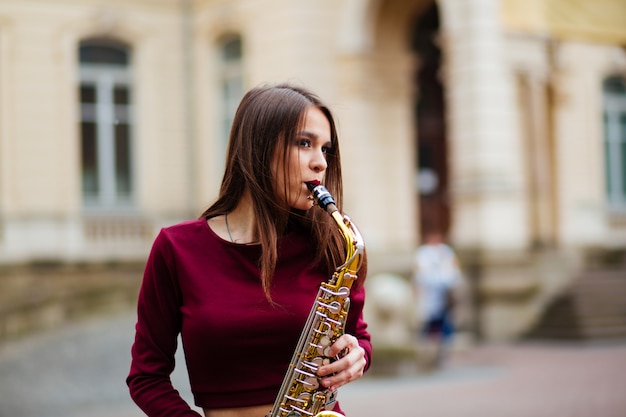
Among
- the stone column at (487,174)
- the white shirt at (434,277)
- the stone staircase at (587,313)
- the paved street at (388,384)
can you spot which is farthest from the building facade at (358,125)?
the paved street at (388,384)

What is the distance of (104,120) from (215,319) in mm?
17707

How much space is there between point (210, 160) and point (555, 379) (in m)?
10.5

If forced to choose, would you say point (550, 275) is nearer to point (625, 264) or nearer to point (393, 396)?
point (625, 264)

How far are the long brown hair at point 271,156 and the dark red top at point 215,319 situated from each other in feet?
0.20

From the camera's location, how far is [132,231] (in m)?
19.8

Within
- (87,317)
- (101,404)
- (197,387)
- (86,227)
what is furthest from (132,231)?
(197,387)

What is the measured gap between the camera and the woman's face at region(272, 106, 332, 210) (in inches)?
112

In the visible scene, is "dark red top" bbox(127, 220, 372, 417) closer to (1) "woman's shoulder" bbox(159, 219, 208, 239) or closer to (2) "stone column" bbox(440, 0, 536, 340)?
(1) "woman's shoulder" bbox(159, 219, 208, 239)

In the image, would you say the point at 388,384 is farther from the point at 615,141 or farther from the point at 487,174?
the point at 615,141

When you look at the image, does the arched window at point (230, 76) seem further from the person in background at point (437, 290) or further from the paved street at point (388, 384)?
the paved street at point (388, 384)

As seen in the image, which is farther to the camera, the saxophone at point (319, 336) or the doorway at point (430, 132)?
the doorway at point (430, 132)

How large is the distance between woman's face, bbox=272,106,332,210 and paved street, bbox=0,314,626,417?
6.73 metres

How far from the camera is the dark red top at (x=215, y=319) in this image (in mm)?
2746

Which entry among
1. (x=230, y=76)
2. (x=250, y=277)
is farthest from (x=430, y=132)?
(x=250, y=277)
